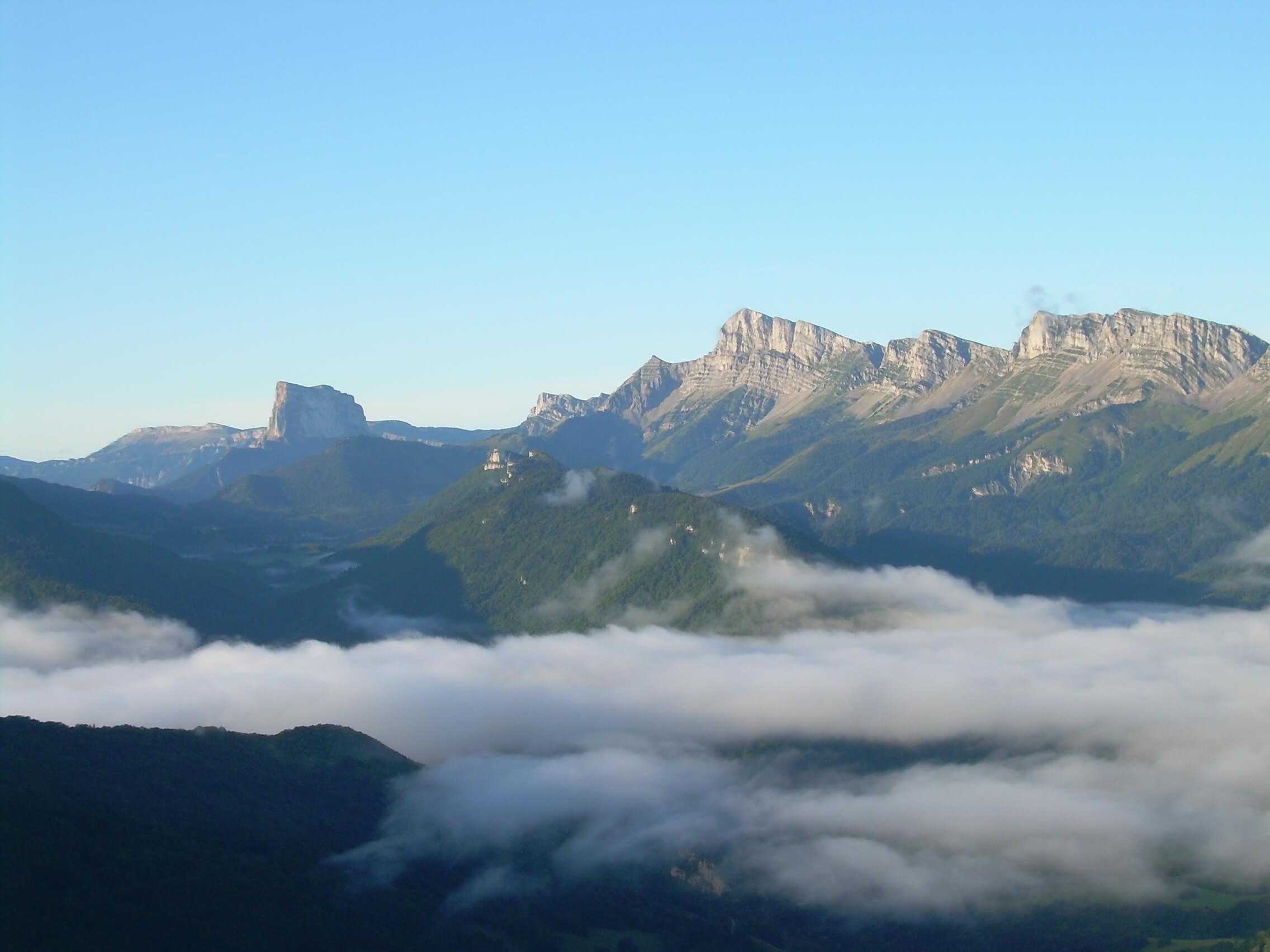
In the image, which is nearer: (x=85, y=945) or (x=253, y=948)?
(x=85, y=945)

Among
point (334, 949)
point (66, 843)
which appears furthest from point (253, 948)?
point (66, 843)

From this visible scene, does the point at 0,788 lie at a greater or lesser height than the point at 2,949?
greater

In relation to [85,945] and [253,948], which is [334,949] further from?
[85,945]

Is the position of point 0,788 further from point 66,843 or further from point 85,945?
point 85,945

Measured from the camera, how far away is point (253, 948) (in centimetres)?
19062

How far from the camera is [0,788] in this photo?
198250 millimetres

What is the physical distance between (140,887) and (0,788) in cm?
2168

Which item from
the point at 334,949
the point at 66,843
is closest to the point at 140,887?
the point at 66,843

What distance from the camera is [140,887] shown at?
191 meters

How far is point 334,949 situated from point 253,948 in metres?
10.1

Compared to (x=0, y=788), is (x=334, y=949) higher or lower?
lower

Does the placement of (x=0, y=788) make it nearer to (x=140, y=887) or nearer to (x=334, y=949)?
(x=140, y=887)

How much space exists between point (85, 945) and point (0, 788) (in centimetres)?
2841

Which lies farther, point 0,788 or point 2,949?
point 0,788
